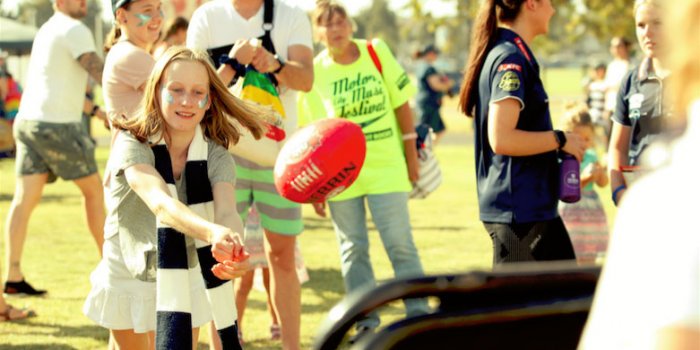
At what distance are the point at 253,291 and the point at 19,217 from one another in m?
1.84

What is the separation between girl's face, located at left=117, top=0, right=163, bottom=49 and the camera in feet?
17.7

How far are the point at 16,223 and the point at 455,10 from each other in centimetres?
2828

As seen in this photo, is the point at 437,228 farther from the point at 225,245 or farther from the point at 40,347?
the point at 225,245

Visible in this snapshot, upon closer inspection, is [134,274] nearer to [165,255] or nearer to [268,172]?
[165,255]

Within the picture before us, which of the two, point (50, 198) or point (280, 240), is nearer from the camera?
point (280, 240)

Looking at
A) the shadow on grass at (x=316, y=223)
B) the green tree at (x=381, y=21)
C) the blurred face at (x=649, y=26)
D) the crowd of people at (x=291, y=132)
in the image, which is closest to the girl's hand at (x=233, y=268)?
the crowd of people at (x=291, y=132)

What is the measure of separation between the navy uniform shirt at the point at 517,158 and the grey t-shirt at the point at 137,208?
1103mm

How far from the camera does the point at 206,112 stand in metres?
4.68

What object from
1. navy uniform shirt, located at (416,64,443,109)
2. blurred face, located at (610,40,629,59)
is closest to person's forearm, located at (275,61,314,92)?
blurred face, located at (610,40,629,59)

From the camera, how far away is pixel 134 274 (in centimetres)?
454

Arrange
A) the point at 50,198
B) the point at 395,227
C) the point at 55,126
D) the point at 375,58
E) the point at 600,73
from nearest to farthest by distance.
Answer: the point at 395,227 → the point at 375,58 → the point at 55,126 → the point at 50,198 → the point at 600,73

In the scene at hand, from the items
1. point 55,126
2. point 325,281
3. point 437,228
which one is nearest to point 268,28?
point 55,126

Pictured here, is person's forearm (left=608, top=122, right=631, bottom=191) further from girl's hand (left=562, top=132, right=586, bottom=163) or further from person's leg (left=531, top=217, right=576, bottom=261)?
person's leg (left=531, top=217, right=576, bottom=261)

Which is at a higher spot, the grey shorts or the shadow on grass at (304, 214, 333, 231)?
the grey shorts
